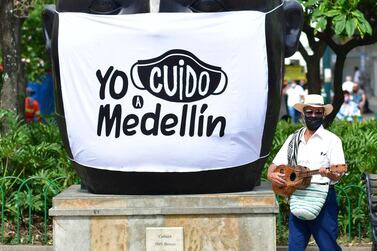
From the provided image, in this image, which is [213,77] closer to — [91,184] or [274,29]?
[274,29]

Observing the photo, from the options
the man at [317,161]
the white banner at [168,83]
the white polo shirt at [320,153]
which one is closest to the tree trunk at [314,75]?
the man at [317,161]

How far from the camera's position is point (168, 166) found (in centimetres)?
682

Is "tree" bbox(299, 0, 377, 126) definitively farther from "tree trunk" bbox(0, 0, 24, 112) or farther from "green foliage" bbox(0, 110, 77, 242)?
"tree trunk" bbox(0, 0, 24, 112)

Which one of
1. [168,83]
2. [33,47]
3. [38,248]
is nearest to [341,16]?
[168,83]

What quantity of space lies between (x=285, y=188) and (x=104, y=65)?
1.79 metres

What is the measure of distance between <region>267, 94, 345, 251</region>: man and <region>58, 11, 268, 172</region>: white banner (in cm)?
100

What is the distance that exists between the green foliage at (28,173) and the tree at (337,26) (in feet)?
10.2

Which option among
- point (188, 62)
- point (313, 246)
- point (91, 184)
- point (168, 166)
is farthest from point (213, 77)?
point (313, 246)

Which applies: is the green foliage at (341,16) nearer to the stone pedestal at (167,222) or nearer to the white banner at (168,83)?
the white banner at (168,83)

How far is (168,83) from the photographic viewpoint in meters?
6.77

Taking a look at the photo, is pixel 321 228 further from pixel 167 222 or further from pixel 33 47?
pixel 33 47

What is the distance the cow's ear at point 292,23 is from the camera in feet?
23.9

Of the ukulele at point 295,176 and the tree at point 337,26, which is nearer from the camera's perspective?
the ukulele at point 295,176

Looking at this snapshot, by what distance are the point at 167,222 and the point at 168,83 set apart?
3.35 feet
